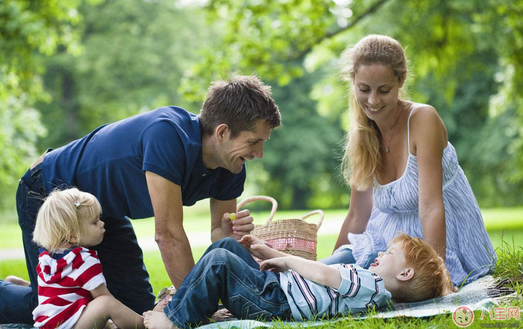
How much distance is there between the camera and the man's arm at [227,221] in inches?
142

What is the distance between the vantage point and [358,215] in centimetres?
425

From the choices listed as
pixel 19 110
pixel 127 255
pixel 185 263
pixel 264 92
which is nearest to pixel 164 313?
pixel 185 263

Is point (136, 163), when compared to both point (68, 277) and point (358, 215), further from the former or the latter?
point (358, 215)

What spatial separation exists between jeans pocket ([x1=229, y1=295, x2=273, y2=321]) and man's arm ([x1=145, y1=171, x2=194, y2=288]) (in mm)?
315

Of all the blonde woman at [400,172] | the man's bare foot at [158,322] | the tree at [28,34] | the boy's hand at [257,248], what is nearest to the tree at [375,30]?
the tree at [28,34]

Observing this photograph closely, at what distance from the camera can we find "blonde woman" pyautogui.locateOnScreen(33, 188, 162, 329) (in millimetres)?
3135

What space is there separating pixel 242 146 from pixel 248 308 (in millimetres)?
840

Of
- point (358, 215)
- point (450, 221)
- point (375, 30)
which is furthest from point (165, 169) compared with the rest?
point (375, 30)

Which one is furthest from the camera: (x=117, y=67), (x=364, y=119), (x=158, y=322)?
(x=117, y=67)

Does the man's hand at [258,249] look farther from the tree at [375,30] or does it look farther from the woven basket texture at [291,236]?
the tree at [375,30]

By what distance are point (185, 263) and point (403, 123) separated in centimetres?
163

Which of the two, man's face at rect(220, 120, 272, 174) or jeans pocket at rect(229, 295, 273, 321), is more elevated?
man's face at rect(220, 120, 272, 174)

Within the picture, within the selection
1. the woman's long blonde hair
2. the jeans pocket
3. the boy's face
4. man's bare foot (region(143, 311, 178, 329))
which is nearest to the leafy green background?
the woman's long blonde hair

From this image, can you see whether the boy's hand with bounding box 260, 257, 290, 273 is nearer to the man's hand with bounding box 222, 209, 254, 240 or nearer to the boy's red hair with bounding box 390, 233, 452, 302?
the man's hand with bounding box 222, 209, 254, 240
